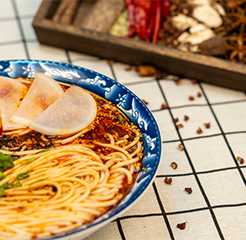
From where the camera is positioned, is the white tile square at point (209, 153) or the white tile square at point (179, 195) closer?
the white tile square at point (179, 195)

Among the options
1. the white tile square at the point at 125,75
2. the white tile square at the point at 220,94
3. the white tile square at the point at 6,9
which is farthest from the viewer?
the white tile square at the point at 6,9

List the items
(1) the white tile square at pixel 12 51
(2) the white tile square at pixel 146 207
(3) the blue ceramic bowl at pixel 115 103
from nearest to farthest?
(3) the blue ceramic bowl at pixel 115 103
(2) the white tile square at pixel 146 207
(1) the white tile square at pixel 12 51

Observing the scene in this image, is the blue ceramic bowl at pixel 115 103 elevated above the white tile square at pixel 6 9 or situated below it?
below

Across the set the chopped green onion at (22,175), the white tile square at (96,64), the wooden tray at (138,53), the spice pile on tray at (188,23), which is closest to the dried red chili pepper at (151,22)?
the spice pile on tray at (188,23)

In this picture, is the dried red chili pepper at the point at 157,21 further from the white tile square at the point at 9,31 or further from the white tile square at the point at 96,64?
the white tile square at the point at 9,31

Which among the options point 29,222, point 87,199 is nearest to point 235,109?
point 87,199

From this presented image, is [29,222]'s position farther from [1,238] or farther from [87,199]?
[87,199]

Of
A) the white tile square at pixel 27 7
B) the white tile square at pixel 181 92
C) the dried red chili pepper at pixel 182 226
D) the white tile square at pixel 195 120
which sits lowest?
the dried red chili pepper at pixel 182 226
